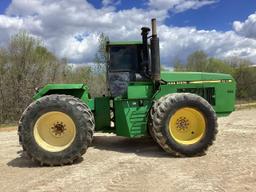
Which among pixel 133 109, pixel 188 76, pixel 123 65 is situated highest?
pixel 123 65

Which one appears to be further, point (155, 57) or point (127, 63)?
point (127, 63)

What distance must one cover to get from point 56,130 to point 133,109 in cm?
164

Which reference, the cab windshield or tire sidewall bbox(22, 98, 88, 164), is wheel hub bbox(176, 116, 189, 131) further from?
tire sidewall bbox(22, 98, 88, 164)

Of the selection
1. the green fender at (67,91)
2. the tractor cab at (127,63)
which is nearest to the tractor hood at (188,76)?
the tractor cab at (127,63)

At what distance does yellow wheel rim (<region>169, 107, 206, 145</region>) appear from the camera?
8430 millimetres

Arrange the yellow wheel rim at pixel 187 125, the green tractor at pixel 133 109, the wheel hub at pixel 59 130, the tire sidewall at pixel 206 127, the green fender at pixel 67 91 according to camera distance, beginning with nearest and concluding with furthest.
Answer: the green tractor at pixel 133 109, the wheel hub at pixel 59 130, the tire sidewall at pixel 206 127, the yellow wheel rim at pixel 187 125, the green fender at pixel 67 91

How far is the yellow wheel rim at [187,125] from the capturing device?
27.7 ft

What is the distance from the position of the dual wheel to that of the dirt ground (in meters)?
0.26

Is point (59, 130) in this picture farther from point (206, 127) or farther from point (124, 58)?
point (206, 127)

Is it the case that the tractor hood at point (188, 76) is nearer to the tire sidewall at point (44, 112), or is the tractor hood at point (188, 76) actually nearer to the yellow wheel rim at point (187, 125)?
the yellow wheel rim at point (187, 125)

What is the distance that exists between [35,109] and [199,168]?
3.24 metres

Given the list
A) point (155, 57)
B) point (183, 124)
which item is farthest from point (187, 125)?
point (155, 57)

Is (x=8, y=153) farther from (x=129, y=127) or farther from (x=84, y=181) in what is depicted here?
(x=84, y=181)

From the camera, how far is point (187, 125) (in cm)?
851
